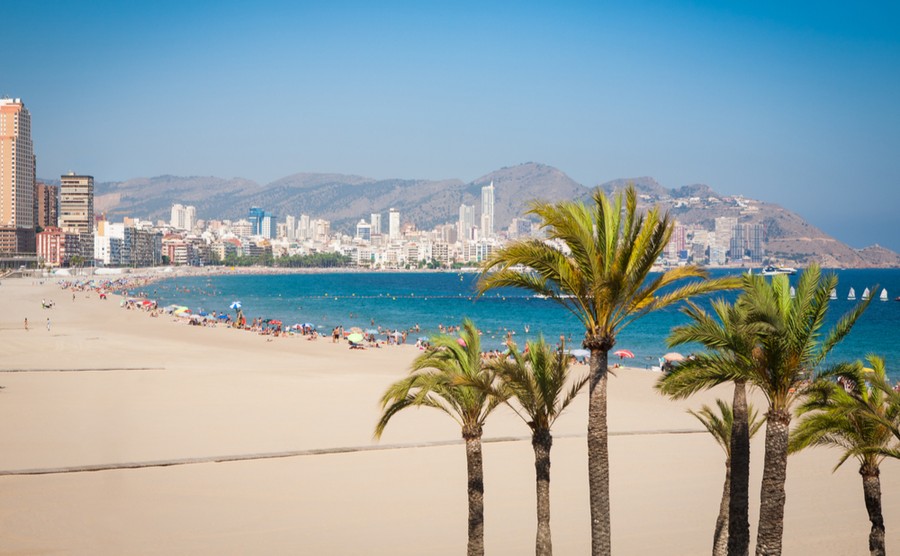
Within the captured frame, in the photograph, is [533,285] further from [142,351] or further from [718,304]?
[142,351]

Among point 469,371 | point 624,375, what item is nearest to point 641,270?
point 469,371

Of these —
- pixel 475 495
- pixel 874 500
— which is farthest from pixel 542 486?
pixel 874 500

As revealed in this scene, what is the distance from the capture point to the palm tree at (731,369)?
8.27m

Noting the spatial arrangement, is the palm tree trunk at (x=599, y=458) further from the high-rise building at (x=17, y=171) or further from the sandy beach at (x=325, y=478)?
the high-rise building at (x=17, y=171)

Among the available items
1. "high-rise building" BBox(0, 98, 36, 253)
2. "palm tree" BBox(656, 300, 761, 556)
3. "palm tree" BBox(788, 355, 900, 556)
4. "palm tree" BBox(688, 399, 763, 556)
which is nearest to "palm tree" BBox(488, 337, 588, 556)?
"palm tree" BBox(656, 300, 761, 556)

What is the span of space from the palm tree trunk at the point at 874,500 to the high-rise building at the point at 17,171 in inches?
6783

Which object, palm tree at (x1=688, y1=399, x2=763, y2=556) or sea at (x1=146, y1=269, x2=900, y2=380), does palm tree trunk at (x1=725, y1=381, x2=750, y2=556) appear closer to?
palm tree at (x1=688, y1=399, x2=763, y2=556)

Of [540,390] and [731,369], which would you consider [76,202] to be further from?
[731,369]

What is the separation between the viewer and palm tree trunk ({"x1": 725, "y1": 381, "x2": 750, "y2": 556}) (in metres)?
9.06

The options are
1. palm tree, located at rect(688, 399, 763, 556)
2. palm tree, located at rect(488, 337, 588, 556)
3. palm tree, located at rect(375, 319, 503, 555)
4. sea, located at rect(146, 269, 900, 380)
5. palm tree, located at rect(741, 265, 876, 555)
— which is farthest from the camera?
sea, located at rect(146, 269, 900, 380)

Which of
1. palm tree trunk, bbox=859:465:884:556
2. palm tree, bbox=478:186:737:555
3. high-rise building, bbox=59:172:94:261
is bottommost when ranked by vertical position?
palm tree trunk, bbox=859:465:884:556

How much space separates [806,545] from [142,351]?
102 feet

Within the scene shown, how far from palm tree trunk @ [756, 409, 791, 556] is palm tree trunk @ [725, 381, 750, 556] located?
605mm

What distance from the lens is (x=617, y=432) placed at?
19953 millimetres
